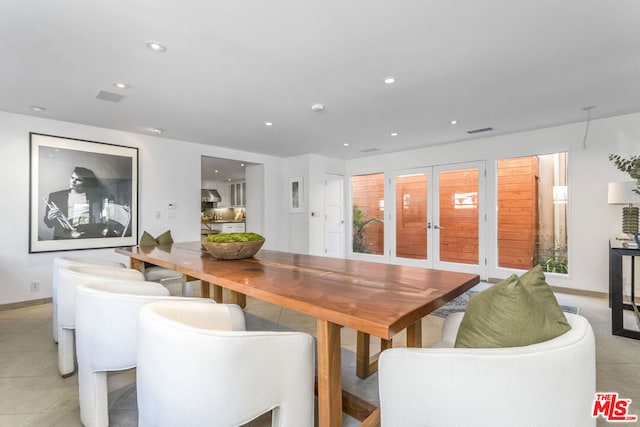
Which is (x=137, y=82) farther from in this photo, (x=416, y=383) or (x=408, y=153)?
(x=408, y=153)

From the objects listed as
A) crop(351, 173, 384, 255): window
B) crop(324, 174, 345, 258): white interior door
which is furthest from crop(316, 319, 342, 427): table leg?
crop(351, 173, 384, 255): window

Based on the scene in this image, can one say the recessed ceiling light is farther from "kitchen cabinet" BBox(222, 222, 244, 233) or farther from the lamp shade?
"kitchen cabinet" BBox(222, 222, 244, 233)

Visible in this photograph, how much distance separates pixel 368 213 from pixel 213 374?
605 centimetres

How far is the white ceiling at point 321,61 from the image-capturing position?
185 cm

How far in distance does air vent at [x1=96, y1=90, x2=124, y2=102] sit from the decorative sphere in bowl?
207cm

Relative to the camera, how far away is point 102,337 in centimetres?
141

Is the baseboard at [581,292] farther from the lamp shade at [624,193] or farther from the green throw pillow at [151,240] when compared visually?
the green throw pillow at [151,240]

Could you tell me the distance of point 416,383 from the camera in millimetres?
933

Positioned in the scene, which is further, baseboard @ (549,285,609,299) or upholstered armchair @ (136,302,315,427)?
baseboard @ (549,285,609,299)

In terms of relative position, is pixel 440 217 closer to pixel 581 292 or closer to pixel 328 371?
pixel 581 292

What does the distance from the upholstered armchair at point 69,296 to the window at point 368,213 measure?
5.08 metres

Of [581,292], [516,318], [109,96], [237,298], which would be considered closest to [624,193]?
[581,292]

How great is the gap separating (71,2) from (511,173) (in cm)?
545

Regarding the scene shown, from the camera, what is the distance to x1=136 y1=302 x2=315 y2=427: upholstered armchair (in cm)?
92
